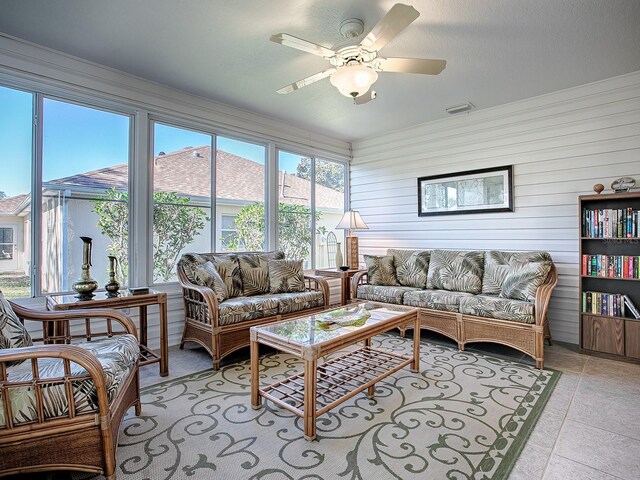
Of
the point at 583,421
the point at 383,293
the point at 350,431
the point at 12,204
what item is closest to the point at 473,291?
the point at 383,293

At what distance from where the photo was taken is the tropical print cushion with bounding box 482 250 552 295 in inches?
143

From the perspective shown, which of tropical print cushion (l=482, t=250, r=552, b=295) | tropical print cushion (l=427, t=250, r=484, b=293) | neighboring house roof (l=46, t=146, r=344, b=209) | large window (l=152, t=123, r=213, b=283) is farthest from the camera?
tropical print cushion (l=427, t=250, r=484, b=293)

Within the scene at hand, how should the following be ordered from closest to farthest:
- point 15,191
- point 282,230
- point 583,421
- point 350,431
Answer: point 350,431, point 583,421, point 15,191, point 282,230

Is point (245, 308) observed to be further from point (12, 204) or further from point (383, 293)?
point (12, 204)

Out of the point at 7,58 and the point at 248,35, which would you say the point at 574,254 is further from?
the point at 7,58

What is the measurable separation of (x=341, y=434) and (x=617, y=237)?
3.14 metres

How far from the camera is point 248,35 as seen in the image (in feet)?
9.00

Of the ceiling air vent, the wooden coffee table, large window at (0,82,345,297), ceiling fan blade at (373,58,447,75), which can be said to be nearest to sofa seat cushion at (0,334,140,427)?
Answer: the wooden coffee table

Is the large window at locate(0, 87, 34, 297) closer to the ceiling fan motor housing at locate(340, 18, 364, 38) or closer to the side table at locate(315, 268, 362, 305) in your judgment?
the ceiling fan motor housing at locate(340, 18, 364, 38)

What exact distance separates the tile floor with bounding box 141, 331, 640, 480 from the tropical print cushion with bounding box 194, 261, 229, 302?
24.4 inches

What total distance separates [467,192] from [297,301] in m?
2.67

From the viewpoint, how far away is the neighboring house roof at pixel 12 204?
112 inches

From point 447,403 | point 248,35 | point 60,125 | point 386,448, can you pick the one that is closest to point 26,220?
point 60,125

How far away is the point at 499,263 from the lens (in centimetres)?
382
